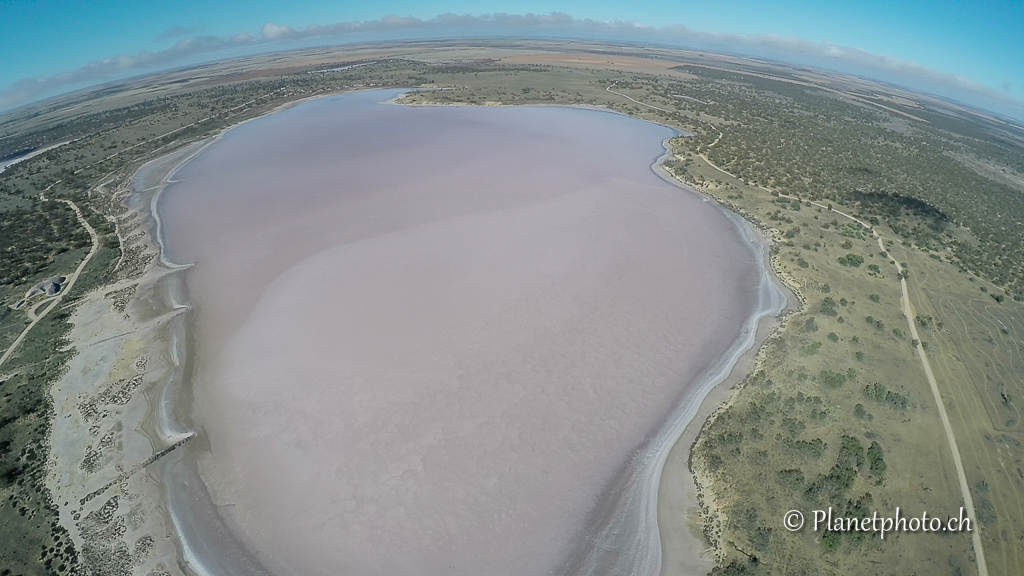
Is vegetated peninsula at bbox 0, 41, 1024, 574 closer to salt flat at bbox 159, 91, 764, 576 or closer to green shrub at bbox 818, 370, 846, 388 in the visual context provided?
green shrub at bbox 818, 370, 846, 388

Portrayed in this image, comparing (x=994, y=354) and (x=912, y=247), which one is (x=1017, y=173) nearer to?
(x=912, y=247)

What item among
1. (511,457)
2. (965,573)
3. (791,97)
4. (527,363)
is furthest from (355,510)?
(791,97)

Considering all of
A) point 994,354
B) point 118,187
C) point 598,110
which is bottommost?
point 994,354

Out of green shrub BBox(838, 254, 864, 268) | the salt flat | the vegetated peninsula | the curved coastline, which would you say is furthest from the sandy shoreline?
green shrub BBox(838, 254, 864, 268)

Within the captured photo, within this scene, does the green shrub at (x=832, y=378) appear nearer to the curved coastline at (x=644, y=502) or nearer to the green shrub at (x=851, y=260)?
the curved coastline at (x=644, y=502)

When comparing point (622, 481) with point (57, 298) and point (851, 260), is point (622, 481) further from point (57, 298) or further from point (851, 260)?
point (57, 298)

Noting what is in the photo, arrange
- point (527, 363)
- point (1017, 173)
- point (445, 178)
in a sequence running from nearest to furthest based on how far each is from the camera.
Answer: point (527, 363) → point (445, 178) → point (1017, 173)
